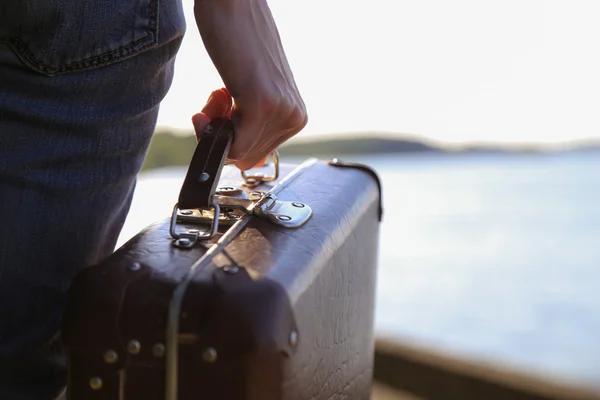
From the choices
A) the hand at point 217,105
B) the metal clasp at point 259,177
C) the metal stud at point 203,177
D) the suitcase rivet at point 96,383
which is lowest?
the suitcase rivet at point 96,383

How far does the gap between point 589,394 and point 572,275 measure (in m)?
6.29

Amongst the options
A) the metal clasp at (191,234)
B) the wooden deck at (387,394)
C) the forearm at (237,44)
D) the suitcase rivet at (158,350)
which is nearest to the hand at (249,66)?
the forearm at (237,44)

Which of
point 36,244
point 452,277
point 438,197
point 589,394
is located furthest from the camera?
point 438,197

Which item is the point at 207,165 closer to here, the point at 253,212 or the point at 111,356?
the point at 253,212

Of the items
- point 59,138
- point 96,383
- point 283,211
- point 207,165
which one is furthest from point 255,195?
point 96,383

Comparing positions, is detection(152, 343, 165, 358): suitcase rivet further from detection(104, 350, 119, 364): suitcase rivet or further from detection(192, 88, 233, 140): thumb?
detection(192, 88, 233, 140): thumb

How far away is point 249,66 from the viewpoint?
112cm

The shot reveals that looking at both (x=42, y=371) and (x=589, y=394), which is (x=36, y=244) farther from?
(x=589, y=394)

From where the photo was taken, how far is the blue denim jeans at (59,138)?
100cm

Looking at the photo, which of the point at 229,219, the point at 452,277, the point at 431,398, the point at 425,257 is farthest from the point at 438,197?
the point at 229,219

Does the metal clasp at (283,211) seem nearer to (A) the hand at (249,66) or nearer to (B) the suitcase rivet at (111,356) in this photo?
(A) the hand at (249,66)

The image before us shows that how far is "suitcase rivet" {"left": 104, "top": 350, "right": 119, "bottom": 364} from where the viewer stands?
0.92 metres

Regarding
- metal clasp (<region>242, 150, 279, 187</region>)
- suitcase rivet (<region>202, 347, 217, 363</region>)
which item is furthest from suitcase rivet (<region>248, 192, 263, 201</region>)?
suitcase rivet (<region>202, 347, 217, 363</region>)

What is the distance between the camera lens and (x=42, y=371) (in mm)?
1146
